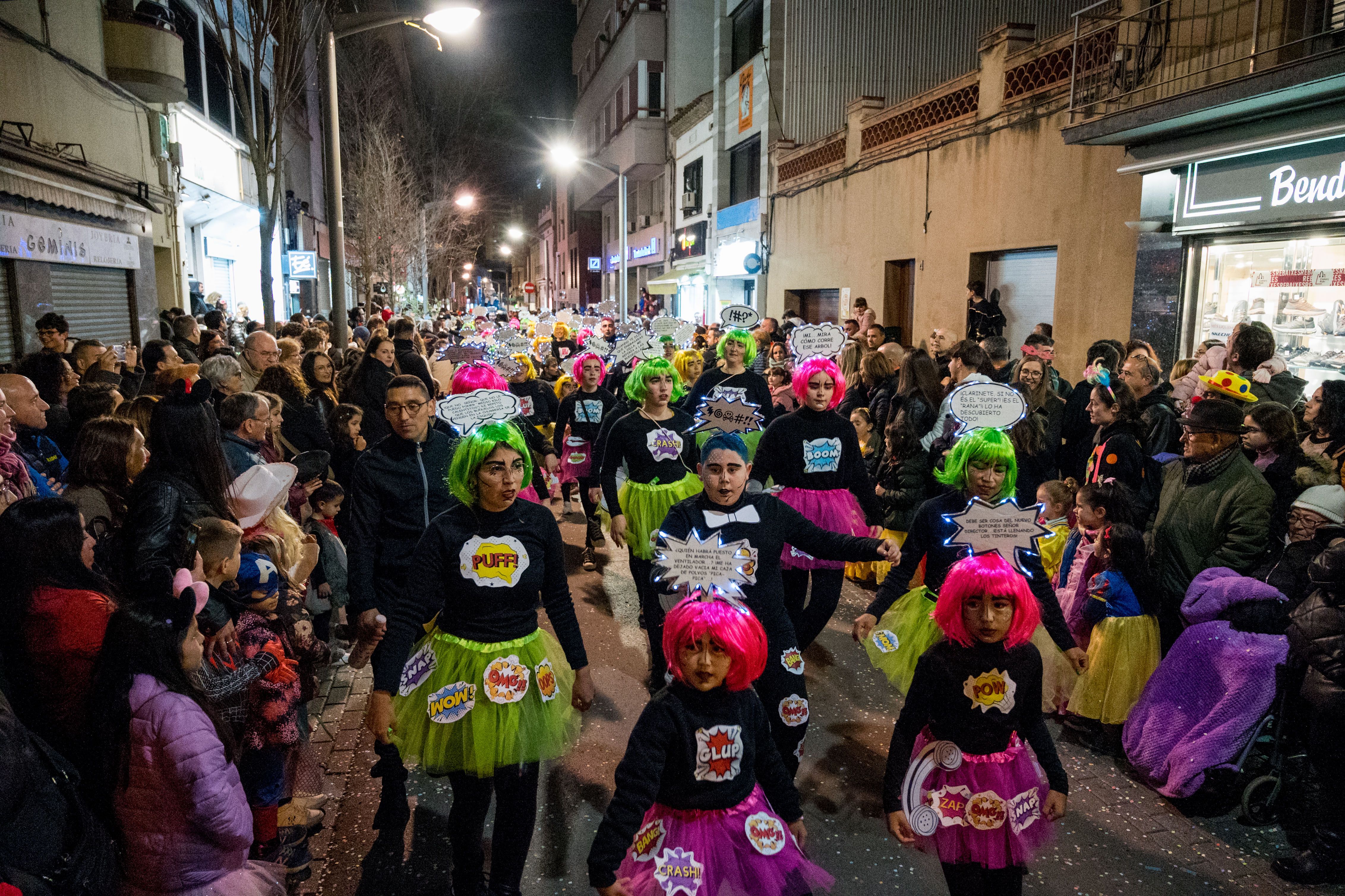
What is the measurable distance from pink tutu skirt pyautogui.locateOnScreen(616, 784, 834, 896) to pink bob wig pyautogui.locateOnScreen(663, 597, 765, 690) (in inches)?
15.8

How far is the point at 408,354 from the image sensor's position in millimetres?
7867

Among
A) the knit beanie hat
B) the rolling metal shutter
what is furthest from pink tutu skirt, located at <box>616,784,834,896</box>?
the rolling metal shutter

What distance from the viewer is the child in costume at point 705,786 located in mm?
2584

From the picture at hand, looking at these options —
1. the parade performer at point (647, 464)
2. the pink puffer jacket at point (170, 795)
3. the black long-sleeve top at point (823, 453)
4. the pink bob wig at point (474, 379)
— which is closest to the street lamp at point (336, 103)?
the pink bob wig at point (474, 379)

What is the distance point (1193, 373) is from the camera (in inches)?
290

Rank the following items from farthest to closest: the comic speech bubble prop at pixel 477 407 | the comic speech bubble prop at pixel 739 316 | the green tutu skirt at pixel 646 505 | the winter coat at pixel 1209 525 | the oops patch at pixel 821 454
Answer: the comic speech bubble prop at pixel 739 316 < the green tutu skirt at pixel 646 505 < the oops patch at pixel 821 454 < the comic speech bubble prop at pixel 477 407 < the winter coat at pixel 1209 525

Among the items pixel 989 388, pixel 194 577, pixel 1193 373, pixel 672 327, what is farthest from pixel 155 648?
pixel 672 327

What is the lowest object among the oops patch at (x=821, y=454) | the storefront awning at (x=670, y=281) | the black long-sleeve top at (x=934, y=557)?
the black long-sleeve top at (x=934, y=557)

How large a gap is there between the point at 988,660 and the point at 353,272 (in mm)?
43550

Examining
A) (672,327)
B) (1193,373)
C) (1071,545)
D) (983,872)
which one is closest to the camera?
(983,872)

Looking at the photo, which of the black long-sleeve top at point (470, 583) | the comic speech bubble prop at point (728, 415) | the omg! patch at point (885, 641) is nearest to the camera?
the black long-sleeve top at point (470, 583)

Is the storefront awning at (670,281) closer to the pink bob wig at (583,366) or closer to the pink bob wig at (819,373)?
the pink bob wig at (583,366)

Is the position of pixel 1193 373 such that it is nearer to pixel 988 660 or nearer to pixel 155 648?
pixel 988 660

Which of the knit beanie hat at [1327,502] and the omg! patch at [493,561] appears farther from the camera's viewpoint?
the knit beanie hat at [1327,502]
